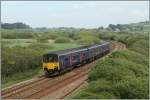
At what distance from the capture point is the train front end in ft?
93.0

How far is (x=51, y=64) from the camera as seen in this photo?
93.1ft

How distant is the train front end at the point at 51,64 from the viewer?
2834 centimetres

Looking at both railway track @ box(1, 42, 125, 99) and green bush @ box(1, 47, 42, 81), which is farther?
green bush @ box(1, 47, 42, 81)

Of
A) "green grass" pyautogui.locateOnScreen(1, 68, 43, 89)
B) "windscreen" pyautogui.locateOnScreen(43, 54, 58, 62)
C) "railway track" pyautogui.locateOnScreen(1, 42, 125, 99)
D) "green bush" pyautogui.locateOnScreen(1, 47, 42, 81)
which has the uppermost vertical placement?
"windscreen" pyautogui.locateOnScreen(43, 54, 58, 62)

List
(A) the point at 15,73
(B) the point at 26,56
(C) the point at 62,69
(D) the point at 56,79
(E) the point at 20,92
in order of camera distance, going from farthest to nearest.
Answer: (B) the point at 26,56 → (A) the point at 15,73 → (C) the point at 62,69 → (D) the point at 56,79 → (E) the point at 20,92

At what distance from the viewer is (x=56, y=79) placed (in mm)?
26891

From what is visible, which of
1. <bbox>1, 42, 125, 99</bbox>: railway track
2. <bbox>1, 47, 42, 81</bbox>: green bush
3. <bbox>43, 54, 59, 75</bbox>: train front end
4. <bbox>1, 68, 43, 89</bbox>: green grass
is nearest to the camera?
<bbox>1, 42, 125, 99</bbox>: railway track

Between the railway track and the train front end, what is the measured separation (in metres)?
0.80

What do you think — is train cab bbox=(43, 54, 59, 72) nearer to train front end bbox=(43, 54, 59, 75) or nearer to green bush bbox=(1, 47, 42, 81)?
train front end bbox=(43, 54, 59, 75)

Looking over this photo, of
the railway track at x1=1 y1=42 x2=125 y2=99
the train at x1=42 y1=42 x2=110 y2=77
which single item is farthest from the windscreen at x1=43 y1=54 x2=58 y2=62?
the railway track at x1=1 y1=42 x2=125 y2=99

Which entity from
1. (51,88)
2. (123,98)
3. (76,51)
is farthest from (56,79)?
(123,98)

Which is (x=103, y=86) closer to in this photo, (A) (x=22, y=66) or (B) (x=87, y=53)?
(A) (x=22, y=66)

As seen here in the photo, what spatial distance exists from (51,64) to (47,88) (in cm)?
587

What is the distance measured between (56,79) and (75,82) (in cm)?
195
